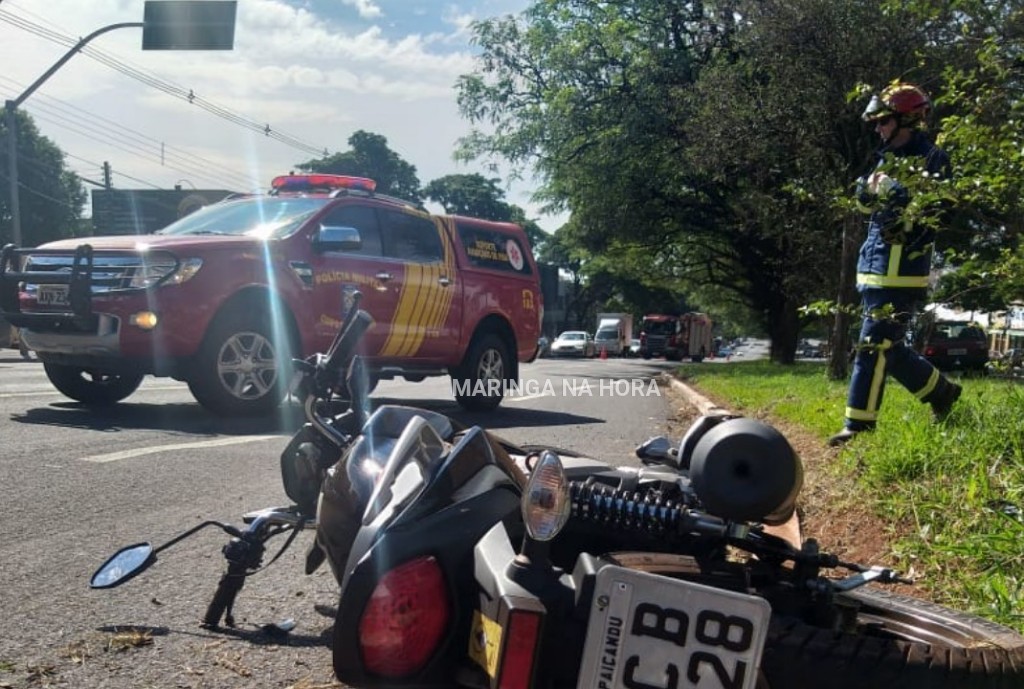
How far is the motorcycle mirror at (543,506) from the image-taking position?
1.47 metres

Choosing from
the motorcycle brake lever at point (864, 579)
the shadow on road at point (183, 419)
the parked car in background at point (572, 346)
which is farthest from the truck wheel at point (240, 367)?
the parked car in background at point (572, 346)

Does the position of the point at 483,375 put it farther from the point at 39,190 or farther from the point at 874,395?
the point at 39,190

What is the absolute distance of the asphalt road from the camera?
254cm

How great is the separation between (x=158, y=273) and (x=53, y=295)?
0.85 meters

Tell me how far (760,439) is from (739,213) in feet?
68.7

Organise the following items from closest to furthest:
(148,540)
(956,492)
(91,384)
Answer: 1. (956,492)
2. (148,540)
3. (91,384)

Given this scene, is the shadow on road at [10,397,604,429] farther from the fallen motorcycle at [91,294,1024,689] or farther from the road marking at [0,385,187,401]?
the fallen motorcycle at [91,294,1024,689]

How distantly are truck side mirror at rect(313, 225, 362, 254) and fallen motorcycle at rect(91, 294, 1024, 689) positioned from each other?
5312 mm

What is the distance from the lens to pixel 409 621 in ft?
5.11

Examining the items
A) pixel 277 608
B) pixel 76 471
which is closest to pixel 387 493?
pixel 277 608

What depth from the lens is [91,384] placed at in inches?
308

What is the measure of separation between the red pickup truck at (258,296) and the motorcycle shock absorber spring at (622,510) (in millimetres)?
5505

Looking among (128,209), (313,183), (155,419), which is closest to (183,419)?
(155,419)

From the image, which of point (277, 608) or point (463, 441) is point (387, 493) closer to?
point (463, 441)
